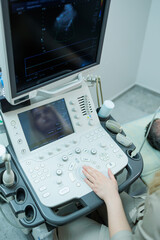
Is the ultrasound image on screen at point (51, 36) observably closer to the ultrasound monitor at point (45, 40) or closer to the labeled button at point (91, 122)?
the ultrasound monitor at point (45, 40)

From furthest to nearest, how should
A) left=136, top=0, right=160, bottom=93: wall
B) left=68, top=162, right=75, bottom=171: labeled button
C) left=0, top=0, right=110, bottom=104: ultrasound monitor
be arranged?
left=136, top=0, right=160, bottom=93: wall → left=68, top=162, right=75, bottom=171: labeled button → left=0, top=0, right=110, bottom=104: ultrasound monitor

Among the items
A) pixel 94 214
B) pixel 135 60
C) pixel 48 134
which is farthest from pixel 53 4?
pixel 135 60

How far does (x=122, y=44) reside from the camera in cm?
212

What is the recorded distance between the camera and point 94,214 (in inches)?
48.3

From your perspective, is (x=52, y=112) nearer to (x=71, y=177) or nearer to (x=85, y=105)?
(x=85, y=105)

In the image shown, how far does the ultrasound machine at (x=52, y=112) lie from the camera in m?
0.72

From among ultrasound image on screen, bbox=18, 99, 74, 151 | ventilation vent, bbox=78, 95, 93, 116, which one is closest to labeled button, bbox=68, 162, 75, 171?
ultrasound image on screen, bbox=18, 99, 74, 151

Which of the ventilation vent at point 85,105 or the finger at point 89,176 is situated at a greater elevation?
the ventilation vent at point 85,105

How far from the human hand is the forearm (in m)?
0.01

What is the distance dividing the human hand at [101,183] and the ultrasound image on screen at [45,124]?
204 millimetres

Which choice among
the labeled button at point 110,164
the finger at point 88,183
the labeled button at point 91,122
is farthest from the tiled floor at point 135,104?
the finger at point 88,183

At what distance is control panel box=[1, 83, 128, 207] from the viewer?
871mm

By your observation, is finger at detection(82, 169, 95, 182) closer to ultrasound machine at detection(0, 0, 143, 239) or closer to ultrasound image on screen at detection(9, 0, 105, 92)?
ultrasound machine at detection(0, 0, 143, 239)

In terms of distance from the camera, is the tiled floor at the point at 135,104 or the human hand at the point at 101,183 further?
the tiled floor at the point at 135,104
